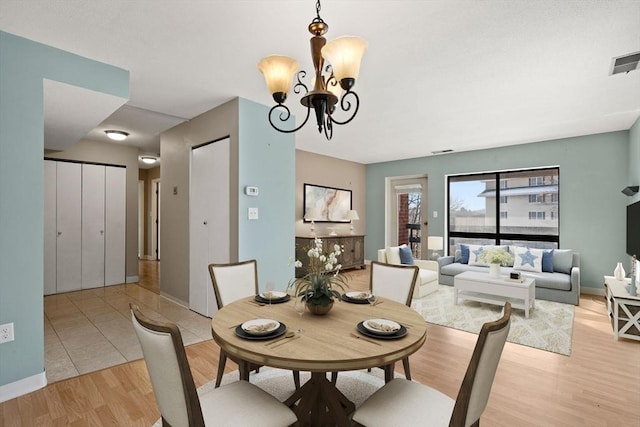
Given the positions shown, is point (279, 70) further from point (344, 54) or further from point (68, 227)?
point (68, 227)

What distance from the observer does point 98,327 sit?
3475 mm

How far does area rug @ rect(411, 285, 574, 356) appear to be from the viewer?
318 centimetres

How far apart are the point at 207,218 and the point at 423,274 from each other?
326 centimetres

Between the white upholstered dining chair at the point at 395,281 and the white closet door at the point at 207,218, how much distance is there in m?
1.79

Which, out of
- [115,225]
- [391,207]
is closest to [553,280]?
[391,207]

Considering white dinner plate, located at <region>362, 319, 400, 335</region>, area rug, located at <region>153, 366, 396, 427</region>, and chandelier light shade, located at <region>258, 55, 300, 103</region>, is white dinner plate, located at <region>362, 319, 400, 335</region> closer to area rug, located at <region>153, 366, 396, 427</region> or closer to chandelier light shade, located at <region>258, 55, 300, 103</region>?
area rug, located at <region>153, 366, 396, 427</region>

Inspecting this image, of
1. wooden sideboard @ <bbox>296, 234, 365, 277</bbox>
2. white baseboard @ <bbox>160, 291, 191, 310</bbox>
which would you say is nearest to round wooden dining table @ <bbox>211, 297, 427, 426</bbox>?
white baseboard @ <bbox>160, 291, 191, 310</bbox>

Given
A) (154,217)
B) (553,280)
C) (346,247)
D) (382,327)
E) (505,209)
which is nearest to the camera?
(382,327)

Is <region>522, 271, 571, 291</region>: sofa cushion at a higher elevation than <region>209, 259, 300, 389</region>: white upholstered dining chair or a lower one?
lower

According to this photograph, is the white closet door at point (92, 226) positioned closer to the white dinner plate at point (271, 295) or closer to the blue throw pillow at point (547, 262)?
the white dinner plate at point (271, 295)

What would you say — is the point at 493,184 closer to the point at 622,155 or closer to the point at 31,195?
the point at 622,155

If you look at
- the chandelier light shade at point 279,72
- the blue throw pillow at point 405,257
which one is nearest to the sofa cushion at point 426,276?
the blue throw pillow at point 405,257

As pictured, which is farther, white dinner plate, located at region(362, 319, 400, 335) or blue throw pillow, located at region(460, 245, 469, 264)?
blue throw pillow, located at region(460, 245, 469, 264)

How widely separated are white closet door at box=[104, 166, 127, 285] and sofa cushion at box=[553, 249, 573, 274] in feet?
24.1
